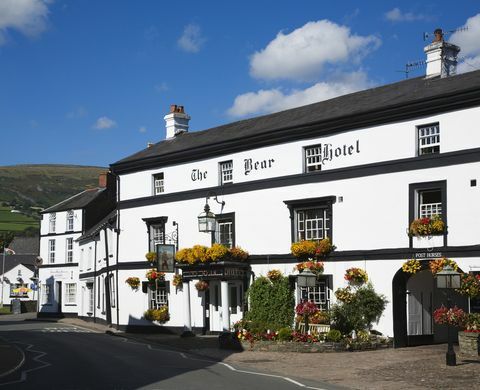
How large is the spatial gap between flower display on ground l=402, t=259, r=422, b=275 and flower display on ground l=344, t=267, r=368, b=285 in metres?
1.90

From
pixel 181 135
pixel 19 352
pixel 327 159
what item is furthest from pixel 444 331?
pixel 181 135

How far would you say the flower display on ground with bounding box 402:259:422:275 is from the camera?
2431cm

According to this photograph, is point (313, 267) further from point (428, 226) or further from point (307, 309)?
point (428, 226)

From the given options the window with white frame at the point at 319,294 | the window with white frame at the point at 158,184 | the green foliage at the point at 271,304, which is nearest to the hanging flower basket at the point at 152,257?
the window with white frame at the point at 158,184

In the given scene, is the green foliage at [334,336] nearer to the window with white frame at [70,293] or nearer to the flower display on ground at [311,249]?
→ the flower display on ground at [311,249]

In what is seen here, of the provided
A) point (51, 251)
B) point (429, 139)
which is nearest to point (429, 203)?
point (429, 139)

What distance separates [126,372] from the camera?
59.4 feet

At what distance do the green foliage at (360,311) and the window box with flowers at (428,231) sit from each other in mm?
2614

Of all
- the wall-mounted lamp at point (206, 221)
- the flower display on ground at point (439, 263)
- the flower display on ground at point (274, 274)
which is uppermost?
the wall-mounted lamp at point (206, 221)

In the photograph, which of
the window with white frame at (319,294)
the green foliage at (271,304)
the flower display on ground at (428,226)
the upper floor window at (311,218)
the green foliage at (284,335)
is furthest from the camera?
the green foliage at (271,304)

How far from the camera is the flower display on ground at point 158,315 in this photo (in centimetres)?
3434

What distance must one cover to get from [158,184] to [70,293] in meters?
19.6

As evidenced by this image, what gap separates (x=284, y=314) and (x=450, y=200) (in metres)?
8.49

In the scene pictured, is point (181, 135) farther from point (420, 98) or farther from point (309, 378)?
point (309, 378)
